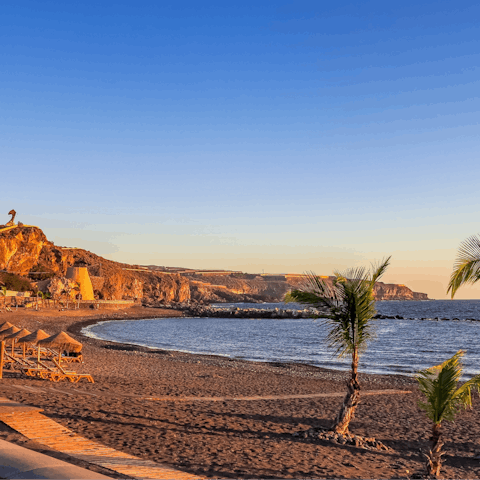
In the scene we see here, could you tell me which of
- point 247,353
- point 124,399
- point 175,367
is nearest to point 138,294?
point 247,353

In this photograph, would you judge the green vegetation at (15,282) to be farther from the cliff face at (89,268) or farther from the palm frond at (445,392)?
the palm frond at (445,392)

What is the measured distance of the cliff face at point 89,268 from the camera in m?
95.9

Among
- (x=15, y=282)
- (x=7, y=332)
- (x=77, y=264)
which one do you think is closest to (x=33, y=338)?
(x=7, y=332)

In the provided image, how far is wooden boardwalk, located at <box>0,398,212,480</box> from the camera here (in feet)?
21.0

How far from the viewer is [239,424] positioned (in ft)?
36.6

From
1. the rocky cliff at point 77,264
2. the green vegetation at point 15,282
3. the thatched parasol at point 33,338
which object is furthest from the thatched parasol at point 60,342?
the green vegetation at point 15,282

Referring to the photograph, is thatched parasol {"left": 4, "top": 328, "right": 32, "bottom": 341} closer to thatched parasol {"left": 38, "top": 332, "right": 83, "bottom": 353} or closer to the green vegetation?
thatched parasol {"left": 38, "top": 332, "right": 83, "bottom": 353}

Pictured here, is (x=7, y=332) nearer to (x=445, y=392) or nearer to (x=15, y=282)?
(x=445, y=392)

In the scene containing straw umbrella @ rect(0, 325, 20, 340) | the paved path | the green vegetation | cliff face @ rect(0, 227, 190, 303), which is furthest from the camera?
cliff face @ rect(0, 227, 190, 303)

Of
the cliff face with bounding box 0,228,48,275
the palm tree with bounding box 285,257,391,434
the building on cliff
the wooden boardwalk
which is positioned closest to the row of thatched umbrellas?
the wooden boardwalk

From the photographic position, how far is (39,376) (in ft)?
54.1

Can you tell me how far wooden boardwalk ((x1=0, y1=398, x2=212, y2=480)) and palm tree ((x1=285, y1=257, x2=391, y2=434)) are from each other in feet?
15.6

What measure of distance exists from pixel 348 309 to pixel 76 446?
19.5 ft

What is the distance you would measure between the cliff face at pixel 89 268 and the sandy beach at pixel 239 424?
84189 mm
